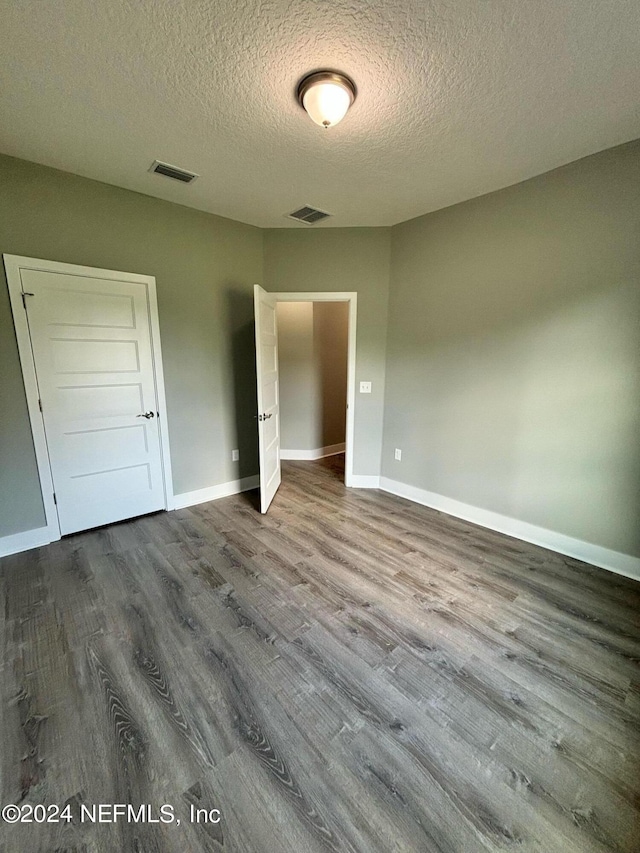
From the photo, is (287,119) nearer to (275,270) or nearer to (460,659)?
(275,270)

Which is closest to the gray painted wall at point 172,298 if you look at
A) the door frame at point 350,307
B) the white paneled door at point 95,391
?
the white paneled door at point 95,391

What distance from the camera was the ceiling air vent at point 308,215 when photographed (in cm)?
307

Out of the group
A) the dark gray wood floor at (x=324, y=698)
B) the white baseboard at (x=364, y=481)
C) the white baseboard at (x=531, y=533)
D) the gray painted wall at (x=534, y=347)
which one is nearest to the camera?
the dark gray wood floor at (x=324, y=698)

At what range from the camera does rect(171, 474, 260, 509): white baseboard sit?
132 inches

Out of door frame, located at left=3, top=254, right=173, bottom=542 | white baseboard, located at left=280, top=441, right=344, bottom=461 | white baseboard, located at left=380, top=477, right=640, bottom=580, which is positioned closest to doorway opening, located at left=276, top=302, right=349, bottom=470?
white baseboard, located at left=280, top=441, right=344, bottom=461

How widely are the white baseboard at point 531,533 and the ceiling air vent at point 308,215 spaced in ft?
9.18

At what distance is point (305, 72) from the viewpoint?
1.59 meters

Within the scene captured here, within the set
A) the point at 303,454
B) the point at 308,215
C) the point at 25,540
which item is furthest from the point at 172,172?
the point at 303,454

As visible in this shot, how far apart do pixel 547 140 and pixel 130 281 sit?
3110 mm

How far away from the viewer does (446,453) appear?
3.24 metres

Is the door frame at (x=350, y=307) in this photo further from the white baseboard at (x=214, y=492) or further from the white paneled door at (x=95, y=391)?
the white paneled door at (x=95, y=391)

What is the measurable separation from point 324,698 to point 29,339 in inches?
116

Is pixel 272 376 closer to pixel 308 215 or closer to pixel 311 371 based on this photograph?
pixel 311 371

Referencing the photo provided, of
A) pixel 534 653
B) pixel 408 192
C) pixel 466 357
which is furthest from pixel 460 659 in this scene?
pixel 408 192
